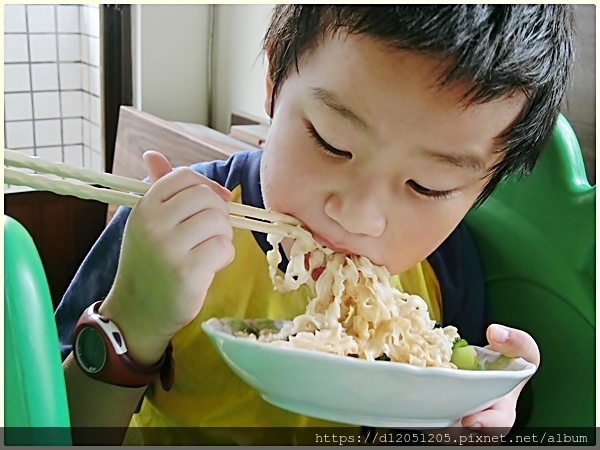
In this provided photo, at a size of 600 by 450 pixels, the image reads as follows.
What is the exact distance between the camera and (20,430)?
492mm

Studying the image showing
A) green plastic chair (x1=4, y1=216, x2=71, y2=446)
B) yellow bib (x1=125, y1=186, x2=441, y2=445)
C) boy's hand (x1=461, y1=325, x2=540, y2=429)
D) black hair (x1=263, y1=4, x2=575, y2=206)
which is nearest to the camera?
green plastic chair (x1=4, y1=216, x2=71, y2=446)

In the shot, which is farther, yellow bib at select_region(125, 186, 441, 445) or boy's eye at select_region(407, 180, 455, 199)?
yellow bib at select_region(125, 186, 441, 445)

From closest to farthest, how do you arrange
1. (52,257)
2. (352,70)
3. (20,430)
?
(20,430), (352,70), (52,257)

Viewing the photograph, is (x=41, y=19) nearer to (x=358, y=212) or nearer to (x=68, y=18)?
(x=68, y=18)

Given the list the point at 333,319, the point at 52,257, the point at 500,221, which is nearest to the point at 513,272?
the point at 500,221

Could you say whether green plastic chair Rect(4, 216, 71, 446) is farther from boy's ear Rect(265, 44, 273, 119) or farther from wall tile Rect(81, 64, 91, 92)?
wall tile Rect(81, 64, 91, 92)

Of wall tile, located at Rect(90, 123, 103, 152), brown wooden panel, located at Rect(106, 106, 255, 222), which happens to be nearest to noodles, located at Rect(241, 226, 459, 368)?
brown wooden panel, located at Rect(106, 106, 255, 222)

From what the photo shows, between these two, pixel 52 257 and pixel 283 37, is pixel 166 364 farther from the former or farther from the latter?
pixel 52 257

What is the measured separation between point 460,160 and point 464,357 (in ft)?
0.62

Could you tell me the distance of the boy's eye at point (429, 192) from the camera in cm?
65

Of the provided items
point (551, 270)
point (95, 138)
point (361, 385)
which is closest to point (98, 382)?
point (361, 385)

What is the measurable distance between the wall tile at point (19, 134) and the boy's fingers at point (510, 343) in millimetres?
1424

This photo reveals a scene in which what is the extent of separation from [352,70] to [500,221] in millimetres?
414

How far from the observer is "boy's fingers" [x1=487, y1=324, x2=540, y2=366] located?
0.69 meters
